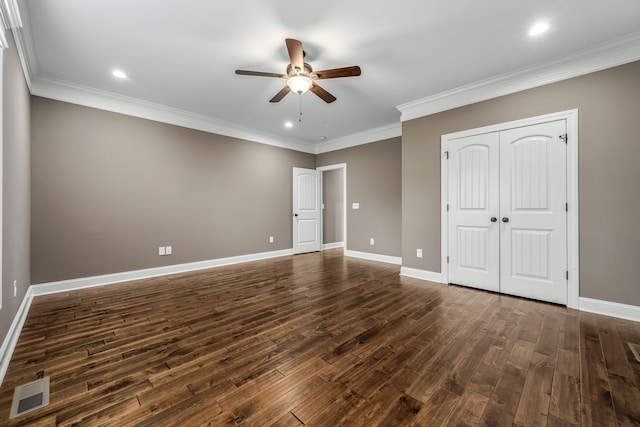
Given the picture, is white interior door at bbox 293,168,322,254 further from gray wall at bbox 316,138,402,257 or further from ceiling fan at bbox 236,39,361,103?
ceiling fan at bbox 236,39,361,103

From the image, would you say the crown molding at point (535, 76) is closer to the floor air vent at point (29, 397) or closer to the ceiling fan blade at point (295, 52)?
the ceiling fan blade at point (295, 52)

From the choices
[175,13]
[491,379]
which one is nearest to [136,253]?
[175,13]

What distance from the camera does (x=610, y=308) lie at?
260 cm

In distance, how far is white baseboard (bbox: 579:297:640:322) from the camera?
249 centimetres

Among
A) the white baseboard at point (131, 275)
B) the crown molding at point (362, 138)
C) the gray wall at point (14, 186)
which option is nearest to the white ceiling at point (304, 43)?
the gray wall at point (14, 186)

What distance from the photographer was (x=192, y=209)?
4539 mm

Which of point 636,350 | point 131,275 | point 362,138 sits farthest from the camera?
point 362,138

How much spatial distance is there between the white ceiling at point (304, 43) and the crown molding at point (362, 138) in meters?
1.18

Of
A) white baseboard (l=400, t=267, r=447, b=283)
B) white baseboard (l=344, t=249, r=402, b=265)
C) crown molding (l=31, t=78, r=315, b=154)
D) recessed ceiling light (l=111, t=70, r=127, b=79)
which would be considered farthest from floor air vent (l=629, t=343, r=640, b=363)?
crown molding (l=31, t=78, r=315, b=154)

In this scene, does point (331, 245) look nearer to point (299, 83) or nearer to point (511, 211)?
point (511, 211)

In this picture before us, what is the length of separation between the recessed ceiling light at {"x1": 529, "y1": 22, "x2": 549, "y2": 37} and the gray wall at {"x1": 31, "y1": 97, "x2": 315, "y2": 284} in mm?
4538

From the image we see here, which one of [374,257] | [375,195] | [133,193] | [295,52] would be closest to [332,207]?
[375,195]

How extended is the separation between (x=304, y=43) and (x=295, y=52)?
12.5 inches

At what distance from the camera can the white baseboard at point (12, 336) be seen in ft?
5.72
